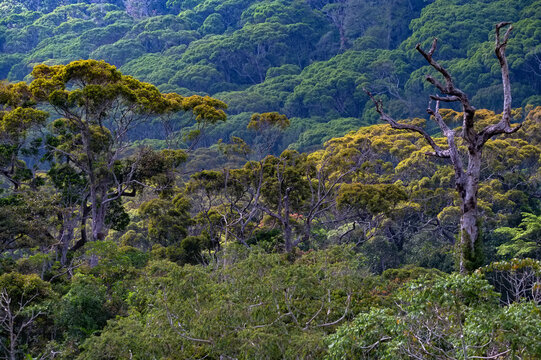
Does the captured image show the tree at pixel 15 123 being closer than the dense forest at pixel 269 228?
No

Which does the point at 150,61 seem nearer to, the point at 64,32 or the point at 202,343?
the point at 64,32

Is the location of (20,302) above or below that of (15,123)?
below

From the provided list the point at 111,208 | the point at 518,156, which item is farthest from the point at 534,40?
the point at 111,208

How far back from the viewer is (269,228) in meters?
22.1

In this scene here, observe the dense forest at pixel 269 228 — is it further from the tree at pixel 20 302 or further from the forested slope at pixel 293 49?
the forested slope at pixel 293 49

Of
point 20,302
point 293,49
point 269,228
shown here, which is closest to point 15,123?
point 20,302

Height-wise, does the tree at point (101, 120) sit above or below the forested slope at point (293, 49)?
above

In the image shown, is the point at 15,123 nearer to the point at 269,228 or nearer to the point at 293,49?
the point at 269,228

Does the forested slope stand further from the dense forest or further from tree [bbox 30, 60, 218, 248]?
tree [bbox 30, 60, 218, 248]

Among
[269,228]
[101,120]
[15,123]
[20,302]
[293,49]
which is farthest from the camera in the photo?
[293,49]

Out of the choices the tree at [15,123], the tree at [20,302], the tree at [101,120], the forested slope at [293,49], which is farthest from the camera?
the forested slope at [293,49]

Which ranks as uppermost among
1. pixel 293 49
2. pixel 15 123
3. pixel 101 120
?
pixel 15 123

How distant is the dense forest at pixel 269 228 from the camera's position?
7484 millimetres

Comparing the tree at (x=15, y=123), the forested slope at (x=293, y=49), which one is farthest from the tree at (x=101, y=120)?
the forested slope at (x=293, y=49)
